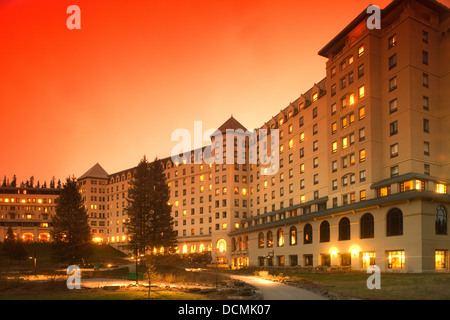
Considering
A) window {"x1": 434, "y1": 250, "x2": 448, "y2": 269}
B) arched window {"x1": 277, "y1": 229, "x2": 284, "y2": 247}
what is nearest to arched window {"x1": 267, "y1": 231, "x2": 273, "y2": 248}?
arched window {"x1": 277, "y1": 229, "x2": 284, "y2": 247}

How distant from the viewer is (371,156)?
197ft

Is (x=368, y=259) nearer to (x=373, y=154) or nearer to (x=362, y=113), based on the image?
(x=373, y=154)

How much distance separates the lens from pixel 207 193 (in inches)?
4604

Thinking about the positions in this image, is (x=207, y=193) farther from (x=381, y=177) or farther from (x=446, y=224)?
(x=446, y=224)

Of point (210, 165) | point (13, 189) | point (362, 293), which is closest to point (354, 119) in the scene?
point (362, 293)

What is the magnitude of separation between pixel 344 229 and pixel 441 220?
14258mm

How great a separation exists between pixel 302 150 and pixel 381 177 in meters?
22.4

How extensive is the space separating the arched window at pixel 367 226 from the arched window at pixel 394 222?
2995mm

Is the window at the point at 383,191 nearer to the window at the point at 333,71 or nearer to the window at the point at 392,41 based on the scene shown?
the window at the point at 392,41

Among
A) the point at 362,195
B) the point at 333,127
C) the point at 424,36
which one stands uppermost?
the point at 424,36

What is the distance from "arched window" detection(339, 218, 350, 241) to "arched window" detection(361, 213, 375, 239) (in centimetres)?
322

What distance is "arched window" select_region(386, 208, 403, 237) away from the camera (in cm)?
5319

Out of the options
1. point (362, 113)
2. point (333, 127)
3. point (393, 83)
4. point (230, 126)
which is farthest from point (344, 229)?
point (230, 126)

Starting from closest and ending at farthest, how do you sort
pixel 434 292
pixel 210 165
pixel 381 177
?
pixel 434 292 → pixel 381 177 → pixel 210 165
